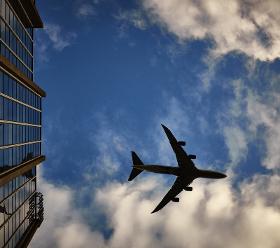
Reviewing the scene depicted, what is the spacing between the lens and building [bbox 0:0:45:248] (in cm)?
3741

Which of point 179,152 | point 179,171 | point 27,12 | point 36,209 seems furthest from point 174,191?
point 27,12

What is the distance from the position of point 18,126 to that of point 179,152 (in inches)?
924

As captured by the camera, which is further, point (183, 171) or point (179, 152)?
point (179, 152)

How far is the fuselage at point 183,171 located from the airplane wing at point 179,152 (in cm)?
92

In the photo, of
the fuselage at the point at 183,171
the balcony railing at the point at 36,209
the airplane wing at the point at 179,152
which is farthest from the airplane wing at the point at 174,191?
the balcony railing at the point at 36,209

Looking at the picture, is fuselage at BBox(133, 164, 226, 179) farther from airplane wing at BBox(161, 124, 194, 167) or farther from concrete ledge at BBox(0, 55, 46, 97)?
concrete ledge at BBox(0, 55, 46, 97)

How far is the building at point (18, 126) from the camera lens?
37.4 meters

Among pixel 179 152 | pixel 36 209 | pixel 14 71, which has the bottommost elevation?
pixel 36 209

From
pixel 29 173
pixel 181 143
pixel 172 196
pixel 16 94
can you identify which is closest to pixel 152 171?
pixel 172 196

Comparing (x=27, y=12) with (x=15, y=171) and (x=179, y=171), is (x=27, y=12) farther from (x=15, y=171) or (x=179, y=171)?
(x=179, y=171)

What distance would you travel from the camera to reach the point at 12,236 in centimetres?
4241

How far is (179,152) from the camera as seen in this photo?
50.2m

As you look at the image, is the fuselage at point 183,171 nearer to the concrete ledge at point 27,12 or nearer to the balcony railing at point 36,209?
the balcony railing at point 36,209

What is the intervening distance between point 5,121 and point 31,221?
77.6 ft
